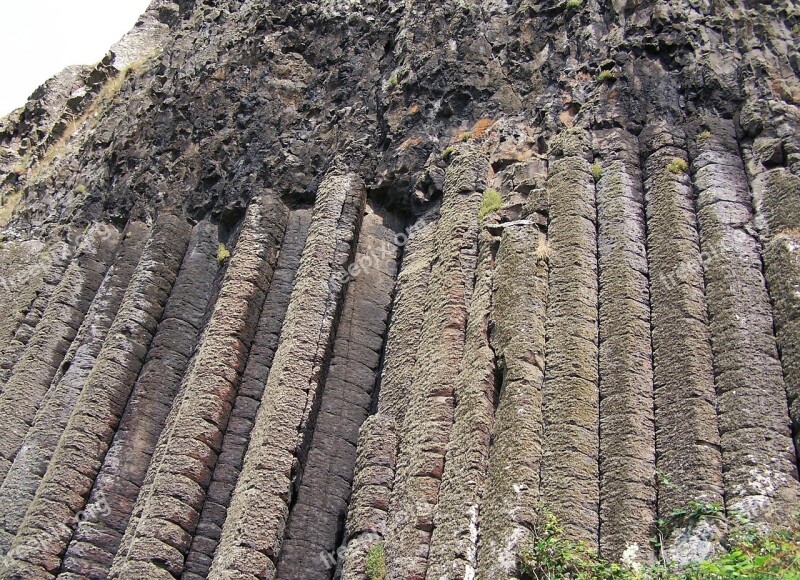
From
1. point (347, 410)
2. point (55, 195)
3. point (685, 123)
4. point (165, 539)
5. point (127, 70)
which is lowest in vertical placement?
point (165, 539)

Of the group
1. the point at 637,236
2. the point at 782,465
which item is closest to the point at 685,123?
the point at 637,236

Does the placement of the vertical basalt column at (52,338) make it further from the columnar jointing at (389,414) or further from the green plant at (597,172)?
the green plant at (597,172)

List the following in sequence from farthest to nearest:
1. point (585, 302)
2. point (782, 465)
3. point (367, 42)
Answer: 1. point (367, 42)
2. point (585, 302)
3. point (782, 465)

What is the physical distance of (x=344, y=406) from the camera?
14.5 metres

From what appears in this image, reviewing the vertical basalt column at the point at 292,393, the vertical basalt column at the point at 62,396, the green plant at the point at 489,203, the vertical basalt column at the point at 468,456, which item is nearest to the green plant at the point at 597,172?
the green plant at the point at 489,203

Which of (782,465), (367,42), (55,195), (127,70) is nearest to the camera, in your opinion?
(782,465)

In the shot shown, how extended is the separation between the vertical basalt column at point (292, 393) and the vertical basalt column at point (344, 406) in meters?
0.18

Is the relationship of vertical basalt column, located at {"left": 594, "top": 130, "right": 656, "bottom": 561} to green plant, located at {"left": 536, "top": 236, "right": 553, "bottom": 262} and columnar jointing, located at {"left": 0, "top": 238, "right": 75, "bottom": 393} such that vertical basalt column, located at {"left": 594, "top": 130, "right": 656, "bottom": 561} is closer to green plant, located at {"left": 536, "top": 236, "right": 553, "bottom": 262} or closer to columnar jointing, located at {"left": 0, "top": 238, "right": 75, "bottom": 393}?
green plant, located at {"left": 536, "top": 236, "right": 553, "bottom": 262}

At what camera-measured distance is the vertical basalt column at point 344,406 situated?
1309 cm

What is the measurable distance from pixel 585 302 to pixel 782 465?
3.46 meters

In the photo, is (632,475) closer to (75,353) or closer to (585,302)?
(585,302)

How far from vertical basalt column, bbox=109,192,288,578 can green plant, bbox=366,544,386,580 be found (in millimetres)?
3064

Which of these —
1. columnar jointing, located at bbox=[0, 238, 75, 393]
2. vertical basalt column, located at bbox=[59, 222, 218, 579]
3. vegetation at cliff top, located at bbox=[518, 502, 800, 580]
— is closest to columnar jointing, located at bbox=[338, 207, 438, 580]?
vegetation at cliff top, located at bbox=[518, 502, 800, 580]

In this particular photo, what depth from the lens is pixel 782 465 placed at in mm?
10281
